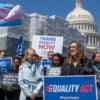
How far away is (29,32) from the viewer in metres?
37.0

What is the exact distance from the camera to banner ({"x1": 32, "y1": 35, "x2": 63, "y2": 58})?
32.5 ft

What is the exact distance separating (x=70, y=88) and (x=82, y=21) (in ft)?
272

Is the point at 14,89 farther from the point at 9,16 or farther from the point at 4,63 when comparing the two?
the point at 9,16

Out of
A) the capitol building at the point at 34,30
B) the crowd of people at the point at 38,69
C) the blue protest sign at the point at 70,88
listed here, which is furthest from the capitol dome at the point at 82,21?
the blue protest sign at the point at 70,88

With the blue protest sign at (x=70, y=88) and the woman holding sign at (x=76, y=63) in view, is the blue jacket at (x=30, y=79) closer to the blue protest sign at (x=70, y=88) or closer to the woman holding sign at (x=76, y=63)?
the woman holding sign at (x=76, y=63)

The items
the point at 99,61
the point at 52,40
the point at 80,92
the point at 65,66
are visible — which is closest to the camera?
the point at 80,92

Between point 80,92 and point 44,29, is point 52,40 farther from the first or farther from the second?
point 44,29

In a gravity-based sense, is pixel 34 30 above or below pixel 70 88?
above

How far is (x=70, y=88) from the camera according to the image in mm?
4238

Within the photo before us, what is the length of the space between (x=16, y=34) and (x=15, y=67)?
27.5m

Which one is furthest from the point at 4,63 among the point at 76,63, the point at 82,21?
the point at 82,21

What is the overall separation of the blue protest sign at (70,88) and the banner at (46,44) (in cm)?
546

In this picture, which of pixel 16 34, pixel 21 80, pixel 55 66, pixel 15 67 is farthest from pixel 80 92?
pixel 16 34

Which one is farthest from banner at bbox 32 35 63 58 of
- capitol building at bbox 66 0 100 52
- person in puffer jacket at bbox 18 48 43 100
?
capitol building at bbox 66 0 100 52
